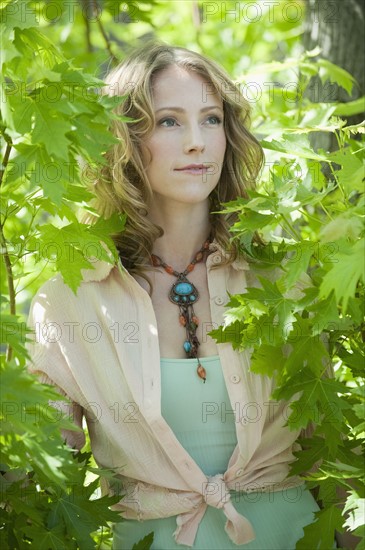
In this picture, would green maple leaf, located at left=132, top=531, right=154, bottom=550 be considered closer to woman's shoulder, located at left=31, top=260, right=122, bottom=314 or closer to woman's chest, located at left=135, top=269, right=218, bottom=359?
woman's chest, located at left=135, top=269, right=218, bottom=359

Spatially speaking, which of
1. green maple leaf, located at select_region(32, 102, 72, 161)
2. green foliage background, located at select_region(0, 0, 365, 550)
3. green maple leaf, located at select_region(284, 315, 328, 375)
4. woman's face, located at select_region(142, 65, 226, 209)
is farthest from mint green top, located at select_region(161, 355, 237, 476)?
green maple leaf, located at select_region(32, 102, 72, 161)

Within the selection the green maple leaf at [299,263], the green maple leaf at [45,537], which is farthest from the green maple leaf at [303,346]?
the green maple leaf at [45,537]

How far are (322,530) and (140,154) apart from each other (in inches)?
36.2

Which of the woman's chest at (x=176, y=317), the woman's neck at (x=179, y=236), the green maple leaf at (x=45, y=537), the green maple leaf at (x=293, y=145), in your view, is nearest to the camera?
the green maple leaf at (x=45, y=537)

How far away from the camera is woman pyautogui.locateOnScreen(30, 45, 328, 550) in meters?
1.96

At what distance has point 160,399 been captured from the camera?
1937mm

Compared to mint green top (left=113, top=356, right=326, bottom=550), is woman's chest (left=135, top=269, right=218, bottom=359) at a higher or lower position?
higher

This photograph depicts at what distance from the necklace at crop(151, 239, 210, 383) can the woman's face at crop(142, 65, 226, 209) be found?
0.53 feet

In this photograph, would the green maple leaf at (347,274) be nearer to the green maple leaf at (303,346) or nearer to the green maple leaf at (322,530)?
the green maple leaf at (303,346)

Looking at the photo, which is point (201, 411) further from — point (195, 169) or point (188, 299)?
point (195, 169)

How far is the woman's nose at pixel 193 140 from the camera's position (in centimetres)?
200

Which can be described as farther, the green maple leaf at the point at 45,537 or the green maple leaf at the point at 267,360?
the green maple leaf at the point at 267,360

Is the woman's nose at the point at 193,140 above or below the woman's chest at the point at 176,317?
above

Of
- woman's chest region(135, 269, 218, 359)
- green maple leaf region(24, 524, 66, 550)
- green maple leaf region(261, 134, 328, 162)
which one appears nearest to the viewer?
green maple leaf region(24, 524, 66, 550)
